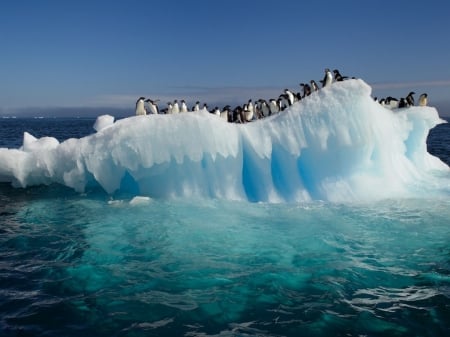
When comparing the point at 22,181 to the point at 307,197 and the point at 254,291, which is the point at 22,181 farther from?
the point at 254,291

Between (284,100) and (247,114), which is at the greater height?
(284,100)

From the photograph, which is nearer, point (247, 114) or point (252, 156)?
point (252, 156)

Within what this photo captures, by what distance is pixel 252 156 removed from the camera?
11.2 meters

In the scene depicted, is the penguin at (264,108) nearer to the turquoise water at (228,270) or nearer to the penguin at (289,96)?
the penguin at (289,96)

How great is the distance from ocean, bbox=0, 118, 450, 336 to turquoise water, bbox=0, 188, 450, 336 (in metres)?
0.02

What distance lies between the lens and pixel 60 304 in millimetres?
6000

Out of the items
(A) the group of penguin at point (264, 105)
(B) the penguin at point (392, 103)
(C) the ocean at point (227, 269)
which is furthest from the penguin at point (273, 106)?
(C) the ocean at point (227, 269)

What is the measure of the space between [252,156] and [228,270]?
4715mm

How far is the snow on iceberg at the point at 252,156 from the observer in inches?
421

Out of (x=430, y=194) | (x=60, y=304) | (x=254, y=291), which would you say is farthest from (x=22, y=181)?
(x=430, y=194)

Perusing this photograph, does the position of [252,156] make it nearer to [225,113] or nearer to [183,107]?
[225,113]

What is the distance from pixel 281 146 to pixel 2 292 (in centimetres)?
698

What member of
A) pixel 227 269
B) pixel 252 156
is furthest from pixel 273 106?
pixel 227 269

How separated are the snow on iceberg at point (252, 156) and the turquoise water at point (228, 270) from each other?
0.85 metres
